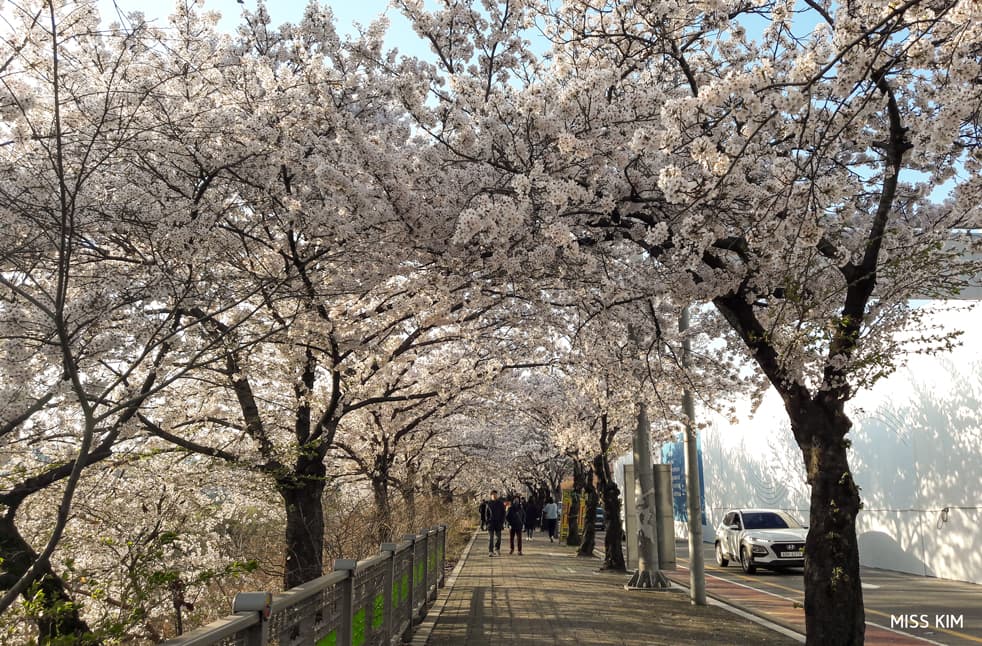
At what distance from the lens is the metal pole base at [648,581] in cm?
1476

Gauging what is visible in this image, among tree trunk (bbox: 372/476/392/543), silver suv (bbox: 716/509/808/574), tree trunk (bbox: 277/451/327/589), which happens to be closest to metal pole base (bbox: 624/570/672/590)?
silver suv (bbox: 716/509/808/574)

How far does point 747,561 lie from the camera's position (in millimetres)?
18469

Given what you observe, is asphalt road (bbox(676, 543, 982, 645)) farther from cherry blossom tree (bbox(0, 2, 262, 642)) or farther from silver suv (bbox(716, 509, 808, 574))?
cherry blossom tree (bbox(0, 2, 262, 642))

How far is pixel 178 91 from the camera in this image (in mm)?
7988

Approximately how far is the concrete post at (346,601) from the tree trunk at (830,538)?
407 cm

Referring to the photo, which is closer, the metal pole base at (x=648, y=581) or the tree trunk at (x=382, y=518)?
the tree trunk at (x=382, y=518)

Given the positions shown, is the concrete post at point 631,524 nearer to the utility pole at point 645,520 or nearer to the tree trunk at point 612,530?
the utility pole at point 645,520

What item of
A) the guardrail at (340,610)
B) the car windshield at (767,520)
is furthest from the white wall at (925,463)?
the guardrail at (340,610)

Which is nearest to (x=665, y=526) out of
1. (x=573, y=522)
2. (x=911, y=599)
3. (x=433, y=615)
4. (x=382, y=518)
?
(x=911, y=599)

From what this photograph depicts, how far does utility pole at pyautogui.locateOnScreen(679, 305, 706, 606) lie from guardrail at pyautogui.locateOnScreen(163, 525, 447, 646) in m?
4.61

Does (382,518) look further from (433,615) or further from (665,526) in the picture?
(665,526)

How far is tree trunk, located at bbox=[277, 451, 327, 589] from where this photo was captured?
10297mm

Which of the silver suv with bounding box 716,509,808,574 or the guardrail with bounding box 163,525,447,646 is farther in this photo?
the silver suv with bounding box 716,509,808,574

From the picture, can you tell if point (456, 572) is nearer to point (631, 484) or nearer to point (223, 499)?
point (631, 484)
